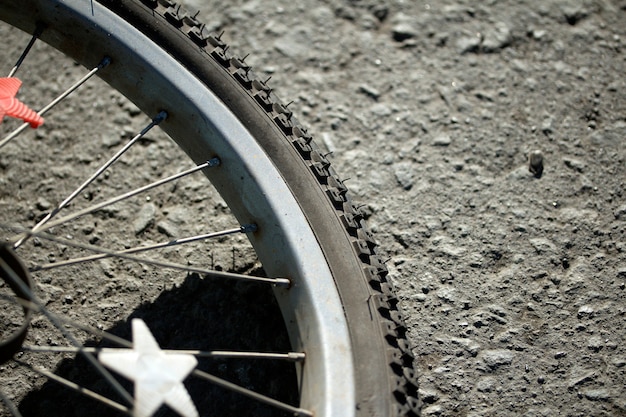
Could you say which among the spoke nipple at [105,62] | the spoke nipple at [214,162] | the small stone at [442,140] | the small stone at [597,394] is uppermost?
the small stone at [442,140]

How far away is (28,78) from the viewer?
2988mm

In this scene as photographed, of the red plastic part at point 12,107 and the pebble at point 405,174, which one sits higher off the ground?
the pebble at point 405,174

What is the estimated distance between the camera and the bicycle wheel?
5.79 feet

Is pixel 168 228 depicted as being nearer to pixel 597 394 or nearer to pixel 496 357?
pixel 496 357

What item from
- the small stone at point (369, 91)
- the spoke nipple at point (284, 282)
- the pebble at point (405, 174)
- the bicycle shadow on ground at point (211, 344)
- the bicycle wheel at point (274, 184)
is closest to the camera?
the bicycle wheel at point (274, 184)

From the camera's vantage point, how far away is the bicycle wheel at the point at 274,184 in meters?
1.77

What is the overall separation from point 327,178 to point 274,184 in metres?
0.16

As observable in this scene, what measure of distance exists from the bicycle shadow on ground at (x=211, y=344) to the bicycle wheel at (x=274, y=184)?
1.26 feet

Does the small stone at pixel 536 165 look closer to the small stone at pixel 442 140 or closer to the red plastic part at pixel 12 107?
the small stone at pixel 442 140

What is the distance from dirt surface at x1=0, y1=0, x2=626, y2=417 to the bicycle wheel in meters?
0.57

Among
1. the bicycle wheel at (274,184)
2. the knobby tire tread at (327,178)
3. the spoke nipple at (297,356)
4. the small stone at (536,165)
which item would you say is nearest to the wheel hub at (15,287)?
the bicycle wheel at (274,184)

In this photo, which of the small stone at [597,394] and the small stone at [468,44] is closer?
the small stone at [597,394]

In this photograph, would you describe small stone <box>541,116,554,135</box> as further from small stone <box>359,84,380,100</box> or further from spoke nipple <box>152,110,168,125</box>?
spoke nipple <box>152,110,168,125</box>

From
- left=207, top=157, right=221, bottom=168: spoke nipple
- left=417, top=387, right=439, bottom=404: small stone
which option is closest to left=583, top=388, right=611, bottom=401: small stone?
left=417, top=387, right=439, bottom=404: small stone
